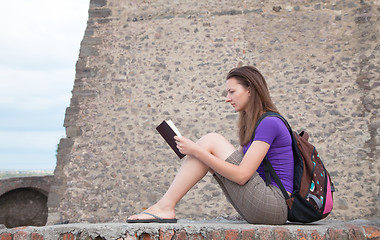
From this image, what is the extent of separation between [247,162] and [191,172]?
1.09 feet

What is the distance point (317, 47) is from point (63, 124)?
3.98 meters

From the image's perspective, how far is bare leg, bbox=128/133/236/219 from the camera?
223 centimetres

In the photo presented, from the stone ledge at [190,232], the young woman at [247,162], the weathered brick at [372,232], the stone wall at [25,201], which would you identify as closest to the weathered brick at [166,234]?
the stone ledge at [190,232]

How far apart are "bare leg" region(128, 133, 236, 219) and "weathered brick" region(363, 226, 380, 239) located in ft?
2.59

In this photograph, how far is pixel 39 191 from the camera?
8.43 meters

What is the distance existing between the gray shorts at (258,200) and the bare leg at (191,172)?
0.07m

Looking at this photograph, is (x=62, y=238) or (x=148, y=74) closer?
(x=62, y=238)

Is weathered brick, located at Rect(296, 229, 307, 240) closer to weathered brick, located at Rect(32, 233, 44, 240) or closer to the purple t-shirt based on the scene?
the purple t-shirt

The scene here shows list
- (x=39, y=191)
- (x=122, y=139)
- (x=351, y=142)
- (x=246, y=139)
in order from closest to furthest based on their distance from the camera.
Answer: (x=246, y=139) < (x=351, y=142) < (x=122, y=139) < (x=39, y=191)

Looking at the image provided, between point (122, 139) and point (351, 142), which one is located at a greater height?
point (122, 139)

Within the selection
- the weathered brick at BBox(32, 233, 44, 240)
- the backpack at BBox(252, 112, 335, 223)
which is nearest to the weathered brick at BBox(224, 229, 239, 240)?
the backpack at BBox(252, 112, 335, 223)

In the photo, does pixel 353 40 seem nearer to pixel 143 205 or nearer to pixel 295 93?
pixel 295 93

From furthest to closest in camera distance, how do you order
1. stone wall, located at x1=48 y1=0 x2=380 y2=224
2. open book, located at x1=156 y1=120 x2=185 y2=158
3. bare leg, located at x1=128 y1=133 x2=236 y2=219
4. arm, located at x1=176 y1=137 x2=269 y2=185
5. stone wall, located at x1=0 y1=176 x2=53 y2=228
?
1. stone wall, located at x1=0 y1=176 x2=53 y2=228
2. stone wall, located at x1=48 y1=0 x2=380 y2=224
3. open book, located at x1=156 y1=120 x2=185 y2=158
4. bare leg, located at x1=128 y1=133 x2=236 y2=219
5. arm, located at x1=176 y1=137 x2=269 y2=185

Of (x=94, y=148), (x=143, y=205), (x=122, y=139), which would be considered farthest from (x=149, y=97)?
(x=143, y=205)
